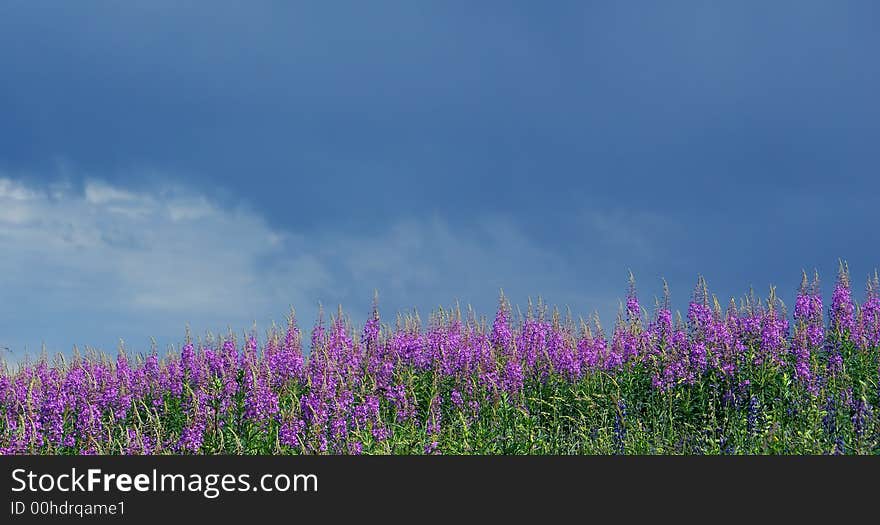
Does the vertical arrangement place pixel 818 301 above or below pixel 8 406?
above

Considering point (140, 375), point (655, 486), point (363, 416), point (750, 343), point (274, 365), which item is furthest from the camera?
point (140, 375)

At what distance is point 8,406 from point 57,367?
2414 mm

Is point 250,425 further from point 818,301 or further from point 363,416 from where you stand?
point 818,301

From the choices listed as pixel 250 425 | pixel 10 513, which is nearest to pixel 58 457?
pixel 10 513

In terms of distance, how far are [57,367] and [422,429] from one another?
9.09m

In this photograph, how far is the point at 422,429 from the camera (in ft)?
31.6

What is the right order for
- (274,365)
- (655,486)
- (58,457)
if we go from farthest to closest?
(274,365) < (58,457) < (655,486)

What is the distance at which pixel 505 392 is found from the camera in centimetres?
1069

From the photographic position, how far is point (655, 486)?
22.2ft

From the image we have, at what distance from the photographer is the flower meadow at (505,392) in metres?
8.96

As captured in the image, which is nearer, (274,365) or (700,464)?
(700,464)

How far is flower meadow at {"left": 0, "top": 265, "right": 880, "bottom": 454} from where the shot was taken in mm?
8961

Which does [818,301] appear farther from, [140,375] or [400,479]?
[140,375]

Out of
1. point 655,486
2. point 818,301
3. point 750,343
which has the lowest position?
point 655,486
